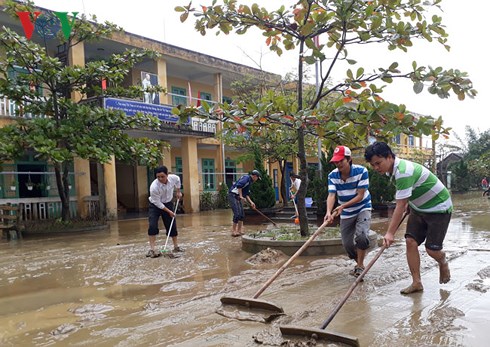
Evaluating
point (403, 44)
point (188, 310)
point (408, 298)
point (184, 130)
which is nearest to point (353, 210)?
point (408, 298)

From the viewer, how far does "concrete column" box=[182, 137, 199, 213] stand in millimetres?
18297

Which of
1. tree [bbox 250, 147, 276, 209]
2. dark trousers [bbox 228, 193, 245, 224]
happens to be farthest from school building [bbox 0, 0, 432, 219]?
dark trousers [bbox 228, 193, 245, 224]

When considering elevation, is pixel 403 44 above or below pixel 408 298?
above

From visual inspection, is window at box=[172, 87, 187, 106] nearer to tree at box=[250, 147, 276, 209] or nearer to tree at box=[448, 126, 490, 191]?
tree at box=[250, 147, 276, 209]

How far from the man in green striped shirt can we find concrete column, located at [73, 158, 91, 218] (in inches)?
490

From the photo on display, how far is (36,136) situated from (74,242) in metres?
2.57

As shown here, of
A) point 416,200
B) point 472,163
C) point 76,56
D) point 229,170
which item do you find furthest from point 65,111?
point 472,163

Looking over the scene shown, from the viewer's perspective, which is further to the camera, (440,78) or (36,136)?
(36,136)

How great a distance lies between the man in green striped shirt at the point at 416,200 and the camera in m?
3.99

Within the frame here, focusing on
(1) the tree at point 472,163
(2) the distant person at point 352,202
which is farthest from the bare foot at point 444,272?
(1) the tree at point 472,163

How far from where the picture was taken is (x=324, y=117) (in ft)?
18.7

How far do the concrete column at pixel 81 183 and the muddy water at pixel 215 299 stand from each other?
6914 mm

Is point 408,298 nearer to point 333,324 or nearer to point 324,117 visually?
point 333,324

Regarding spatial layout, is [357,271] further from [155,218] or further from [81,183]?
[81,183]
